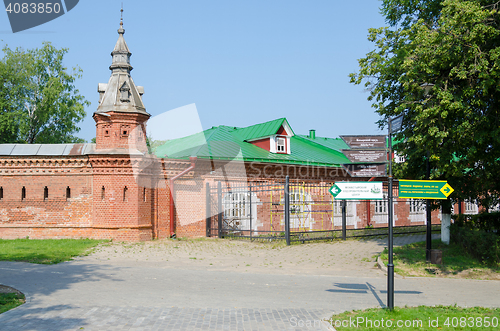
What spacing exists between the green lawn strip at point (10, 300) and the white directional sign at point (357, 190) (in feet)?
19.7

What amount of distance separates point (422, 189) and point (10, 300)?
819cm

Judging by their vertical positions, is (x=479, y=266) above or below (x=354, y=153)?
below

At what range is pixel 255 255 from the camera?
47.0ft

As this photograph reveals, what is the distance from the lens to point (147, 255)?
1399cm

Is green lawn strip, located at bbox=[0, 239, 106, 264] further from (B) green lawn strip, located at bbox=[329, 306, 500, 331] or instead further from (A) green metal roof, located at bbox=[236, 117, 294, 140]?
(A) green metal roof, located at bbox=[236, 117, 294, 140]

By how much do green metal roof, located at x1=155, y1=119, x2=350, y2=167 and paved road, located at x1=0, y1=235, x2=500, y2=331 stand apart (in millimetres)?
10379

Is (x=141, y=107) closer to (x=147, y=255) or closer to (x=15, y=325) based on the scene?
(x=147, y=255)

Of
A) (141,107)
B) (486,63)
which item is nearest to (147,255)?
(141,107)

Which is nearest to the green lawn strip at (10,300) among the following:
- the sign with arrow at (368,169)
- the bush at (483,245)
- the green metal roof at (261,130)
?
the sign with arrow at (368,169)

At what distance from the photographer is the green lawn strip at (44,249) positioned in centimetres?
1250

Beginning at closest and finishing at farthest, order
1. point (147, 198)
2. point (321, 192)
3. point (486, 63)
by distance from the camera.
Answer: point (486, 63) < point (147, 198) < point (321, 192)

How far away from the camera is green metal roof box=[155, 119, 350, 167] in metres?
21.3

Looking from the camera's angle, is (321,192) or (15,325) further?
(321,192)

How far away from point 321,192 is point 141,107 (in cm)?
1119
